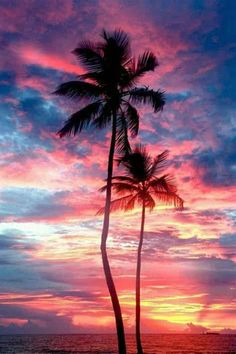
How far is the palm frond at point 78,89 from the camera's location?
23.9m

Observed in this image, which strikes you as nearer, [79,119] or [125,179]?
[79,119]

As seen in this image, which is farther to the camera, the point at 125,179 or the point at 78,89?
the point at 125,179

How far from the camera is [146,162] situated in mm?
36969

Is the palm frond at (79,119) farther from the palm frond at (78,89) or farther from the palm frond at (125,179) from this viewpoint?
the palm frond at (125,179)

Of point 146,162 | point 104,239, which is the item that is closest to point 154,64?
point 104,239

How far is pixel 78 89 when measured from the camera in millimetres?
23984

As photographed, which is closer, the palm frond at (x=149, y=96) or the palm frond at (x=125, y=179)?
the palm frond at (x=149, y=96)

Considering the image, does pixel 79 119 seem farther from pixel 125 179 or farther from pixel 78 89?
pixel 125 179

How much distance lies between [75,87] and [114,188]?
44.9ft

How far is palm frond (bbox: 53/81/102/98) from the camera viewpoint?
2392 cm

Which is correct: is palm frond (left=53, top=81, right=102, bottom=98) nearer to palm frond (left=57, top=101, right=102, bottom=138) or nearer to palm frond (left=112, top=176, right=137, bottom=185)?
palm frond (left=57, top=101, right=102, bottom=138)

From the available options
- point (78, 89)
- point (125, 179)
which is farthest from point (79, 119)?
point (125, 179)

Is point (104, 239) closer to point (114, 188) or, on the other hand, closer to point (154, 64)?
point (154, 64)

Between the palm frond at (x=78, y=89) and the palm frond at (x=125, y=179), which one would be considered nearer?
the palm frond at (x=78, y=89)
